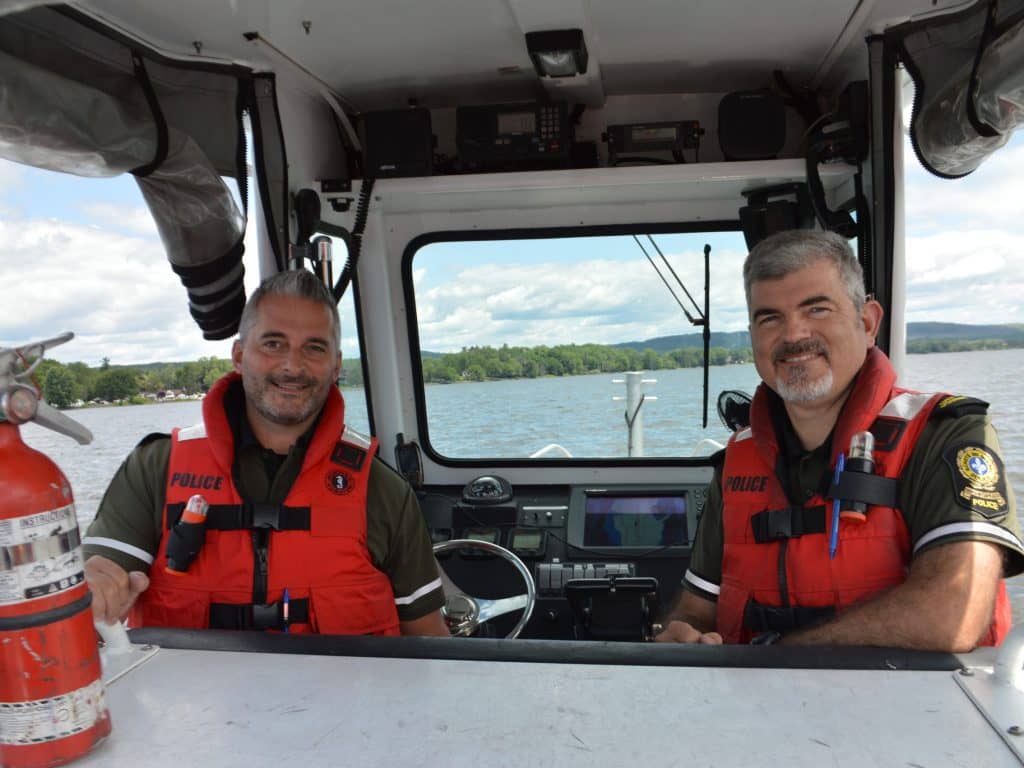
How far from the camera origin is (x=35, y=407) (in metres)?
0.97

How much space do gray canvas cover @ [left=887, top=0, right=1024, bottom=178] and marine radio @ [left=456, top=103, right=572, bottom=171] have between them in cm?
124

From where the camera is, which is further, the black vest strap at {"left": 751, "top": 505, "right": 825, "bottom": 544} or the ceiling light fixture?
the ceiling light fixture

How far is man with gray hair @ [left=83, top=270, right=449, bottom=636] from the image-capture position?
2154 millimetres

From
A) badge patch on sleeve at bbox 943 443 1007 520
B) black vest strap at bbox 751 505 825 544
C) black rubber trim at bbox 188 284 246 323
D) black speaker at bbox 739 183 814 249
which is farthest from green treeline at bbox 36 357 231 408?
black speaker at bbox 739 183 814 249

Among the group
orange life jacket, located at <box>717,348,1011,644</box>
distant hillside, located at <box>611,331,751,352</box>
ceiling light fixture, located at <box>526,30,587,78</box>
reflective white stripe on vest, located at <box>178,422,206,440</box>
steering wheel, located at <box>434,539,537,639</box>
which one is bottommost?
steering wheel, located at <box>434,539,537,639</box>

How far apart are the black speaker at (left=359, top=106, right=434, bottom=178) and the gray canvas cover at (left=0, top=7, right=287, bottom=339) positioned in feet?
1.50

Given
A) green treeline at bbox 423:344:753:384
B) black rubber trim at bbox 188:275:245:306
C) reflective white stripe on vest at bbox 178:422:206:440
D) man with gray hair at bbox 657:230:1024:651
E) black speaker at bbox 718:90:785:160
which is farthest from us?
green treeline at bbox 423:344:753:384

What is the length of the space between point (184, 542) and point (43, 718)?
44.9 inches

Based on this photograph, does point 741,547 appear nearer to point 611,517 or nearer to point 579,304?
point 611,517

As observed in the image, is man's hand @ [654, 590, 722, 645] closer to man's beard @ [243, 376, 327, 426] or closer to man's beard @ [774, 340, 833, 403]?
man's beard @ [774, 340, 833, 403]

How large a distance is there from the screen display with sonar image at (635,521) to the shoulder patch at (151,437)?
1.97 meters

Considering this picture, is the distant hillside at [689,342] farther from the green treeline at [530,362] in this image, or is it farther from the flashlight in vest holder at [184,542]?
the flashlight in vest holder at [184,542]

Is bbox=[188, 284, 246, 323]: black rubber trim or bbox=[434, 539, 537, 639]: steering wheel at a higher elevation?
bbox=[188, 284, 246, 323]: black rubber trim

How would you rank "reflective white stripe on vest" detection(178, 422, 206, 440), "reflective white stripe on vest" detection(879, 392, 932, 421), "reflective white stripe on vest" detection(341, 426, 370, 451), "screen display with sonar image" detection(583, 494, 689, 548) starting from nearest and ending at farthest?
"reflective white stripe on vest" detection(879, 392, 932, 421) → "reflective white stripe on vest" detection(178, 422, 206, 440) → "reflective white stripe on vest" detection(341, 426, 370, 451) → "screen display with sonar image" detection(583, 494, 689, 548)
